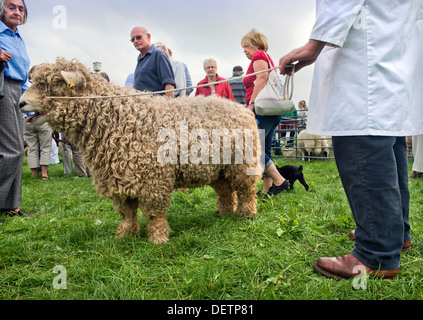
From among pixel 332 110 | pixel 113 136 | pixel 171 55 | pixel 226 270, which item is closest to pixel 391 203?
pixel 332 110

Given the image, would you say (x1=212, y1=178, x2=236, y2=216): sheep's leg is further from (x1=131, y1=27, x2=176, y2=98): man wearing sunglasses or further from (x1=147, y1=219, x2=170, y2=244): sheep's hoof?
(x1=131, y1=27, x2=176, y2=98): man wearing sunglasses

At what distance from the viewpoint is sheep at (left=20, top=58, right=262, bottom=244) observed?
2.40 metres

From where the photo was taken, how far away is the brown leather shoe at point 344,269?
5.68 ft

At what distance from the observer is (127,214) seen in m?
2.69

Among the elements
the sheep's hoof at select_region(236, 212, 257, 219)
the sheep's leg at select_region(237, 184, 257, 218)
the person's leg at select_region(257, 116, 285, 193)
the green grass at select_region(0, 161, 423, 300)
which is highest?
the person's leg at select_region(257, 116, 285, 193)

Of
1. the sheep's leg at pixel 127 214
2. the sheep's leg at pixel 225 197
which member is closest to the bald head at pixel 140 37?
the sheep's leg at pixel 225 197

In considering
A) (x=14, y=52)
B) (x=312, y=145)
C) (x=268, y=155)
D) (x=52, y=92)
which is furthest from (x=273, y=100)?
(x=312, y=145)

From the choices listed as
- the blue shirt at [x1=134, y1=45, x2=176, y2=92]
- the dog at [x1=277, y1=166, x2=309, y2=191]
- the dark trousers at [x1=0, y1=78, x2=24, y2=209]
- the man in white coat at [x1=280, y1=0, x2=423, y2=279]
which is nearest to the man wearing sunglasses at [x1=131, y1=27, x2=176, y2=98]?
the blue shirt at [x1=134, y1=45, x2=176, y2=92]

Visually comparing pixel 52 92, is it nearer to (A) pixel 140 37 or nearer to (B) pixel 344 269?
(A) pixel 140 37

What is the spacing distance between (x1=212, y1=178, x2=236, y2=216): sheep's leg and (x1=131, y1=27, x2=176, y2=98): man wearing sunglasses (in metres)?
1.59

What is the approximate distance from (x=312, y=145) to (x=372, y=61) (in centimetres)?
839

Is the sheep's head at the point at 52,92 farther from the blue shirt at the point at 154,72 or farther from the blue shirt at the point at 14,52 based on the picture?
the blue shirt at the point at 154,72
